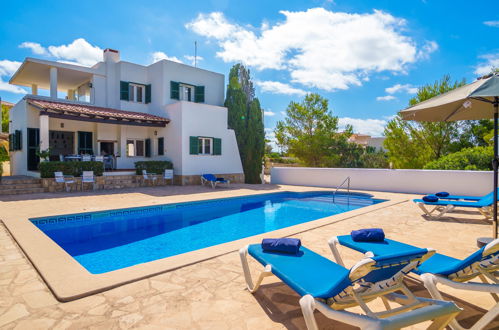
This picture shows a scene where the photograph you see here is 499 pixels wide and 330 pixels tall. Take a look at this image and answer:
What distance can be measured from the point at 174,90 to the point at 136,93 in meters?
2.46

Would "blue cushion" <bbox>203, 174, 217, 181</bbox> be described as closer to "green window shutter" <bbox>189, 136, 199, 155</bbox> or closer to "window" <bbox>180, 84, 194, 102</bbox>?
"green window shutter" <bbox>189, 136, 199, 155</bbox>

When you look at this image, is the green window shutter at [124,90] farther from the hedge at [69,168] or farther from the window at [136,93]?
the hedge at [69,168]

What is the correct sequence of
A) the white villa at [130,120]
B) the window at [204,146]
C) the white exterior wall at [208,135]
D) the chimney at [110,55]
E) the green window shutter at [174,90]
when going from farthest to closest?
the green window shutter at [174,90] < the chimney at [110,55] < the window at [204,146] < the white exterior wall at [208,135] < the white villa at [130,120]

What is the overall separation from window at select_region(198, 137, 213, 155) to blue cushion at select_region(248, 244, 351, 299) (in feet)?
44.5

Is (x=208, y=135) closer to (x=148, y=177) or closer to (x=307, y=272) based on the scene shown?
(x=148, y=177)

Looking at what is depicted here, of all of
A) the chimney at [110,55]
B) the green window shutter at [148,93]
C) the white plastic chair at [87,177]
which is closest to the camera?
the white plastic chair at [87,177]

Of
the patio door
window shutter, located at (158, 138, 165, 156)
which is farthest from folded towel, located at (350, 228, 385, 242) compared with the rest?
the patio door

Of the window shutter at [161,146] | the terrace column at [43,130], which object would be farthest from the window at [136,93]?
the terrace column at [43,130]

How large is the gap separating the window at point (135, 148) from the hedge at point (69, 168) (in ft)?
11.5

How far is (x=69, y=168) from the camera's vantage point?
12945 mm

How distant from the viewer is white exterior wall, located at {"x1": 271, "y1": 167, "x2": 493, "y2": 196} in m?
11.0

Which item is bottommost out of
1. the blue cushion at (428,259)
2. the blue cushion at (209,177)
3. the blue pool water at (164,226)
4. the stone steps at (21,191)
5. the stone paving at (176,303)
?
the blue pool water at (164,226)

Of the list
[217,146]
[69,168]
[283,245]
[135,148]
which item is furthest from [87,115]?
[283,245]

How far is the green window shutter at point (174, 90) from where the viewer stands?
17.1 m
